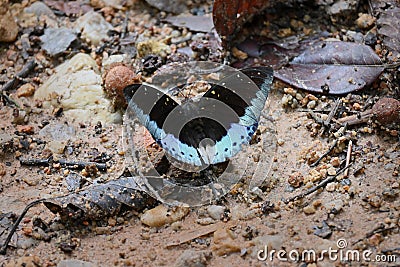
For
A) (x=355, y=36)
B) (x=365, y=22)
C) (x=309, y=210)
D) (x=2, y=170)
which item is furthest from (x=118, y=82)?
(x=365, y=22)

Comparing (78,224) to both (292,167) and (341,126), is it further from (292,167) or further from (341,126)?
(341,126)

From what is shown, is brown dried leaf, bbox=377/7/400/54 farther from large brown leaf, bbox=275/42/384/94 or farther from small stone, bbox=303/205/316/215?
small stone, bbox=303/205/316/215

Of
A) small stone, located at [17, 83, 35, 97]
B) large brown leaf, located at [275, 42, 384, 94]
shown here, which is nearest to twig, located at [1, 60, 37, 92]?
small stone, located at [17, 83, 35, 97]

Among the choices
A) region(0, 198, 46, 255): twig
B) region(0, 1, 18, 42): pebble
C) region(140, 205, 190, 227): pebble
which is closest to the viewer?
region(0, 198, 46, 255): twig

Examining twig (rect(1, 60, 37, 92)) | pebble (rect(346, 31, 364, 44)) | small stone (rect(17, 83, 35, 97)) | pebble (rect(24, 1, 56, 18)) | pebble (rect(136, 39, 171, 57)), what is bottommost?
small stone (rect(17, 83, 35, 97))

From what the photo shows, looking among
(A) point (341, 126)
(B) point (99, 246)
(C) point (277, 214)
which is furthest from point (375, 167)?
(B) point (99, 246)

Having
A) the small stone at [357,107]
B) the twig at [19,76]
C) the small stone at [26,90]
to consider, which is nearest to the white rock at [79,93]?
the small stone at [26,90]

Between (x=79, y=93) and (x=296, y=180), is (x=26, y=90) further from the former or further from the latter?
(x=296, y=180)

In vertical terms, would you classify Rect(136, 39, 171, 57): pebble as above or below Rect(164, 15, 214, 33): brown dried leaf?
below
